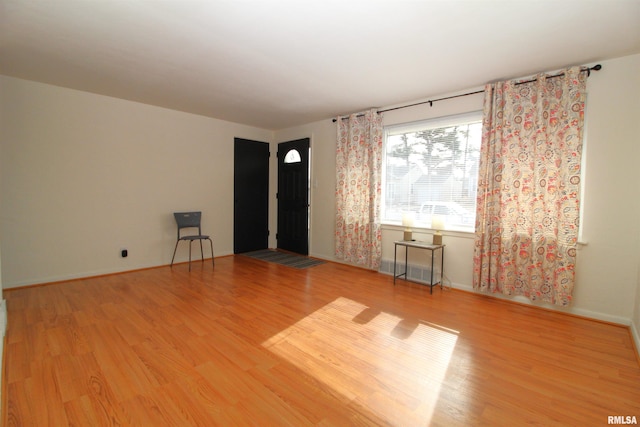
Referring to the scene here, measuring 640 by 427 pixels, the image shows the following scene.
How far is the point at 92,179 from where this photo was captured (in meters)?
4.00

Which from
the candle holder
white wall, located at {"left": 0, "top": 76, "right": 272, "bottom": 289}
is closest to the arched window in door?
white wall, located at {"left": 0, "top": 76, "right": 272, "bottom": 289}

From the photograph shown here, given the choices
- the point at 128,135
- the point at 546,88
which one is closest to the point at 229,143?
the point at 128,135

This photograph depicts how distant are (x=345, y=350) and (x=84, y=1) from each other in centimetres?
311

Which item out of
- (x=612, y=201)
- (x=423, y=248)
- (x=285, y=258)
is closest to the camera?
(x=612, y=201)

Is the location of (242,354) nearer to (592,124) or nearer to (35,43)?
(35,43)

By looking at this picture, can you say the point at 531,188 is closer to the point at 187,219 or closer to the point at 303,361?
the point at 303,361

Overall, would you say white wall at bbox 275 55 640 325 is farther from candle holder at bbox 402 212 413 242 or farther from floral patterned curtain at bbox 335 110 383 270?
floral patterned curtain at bbox 335 110 383 270

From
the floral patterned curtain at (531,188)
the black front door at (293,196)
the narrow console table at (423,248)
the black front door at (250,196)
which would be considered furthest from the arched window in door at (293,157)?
the floral patterned curtain at (531,188)

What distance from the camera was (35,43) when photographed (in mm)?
2596

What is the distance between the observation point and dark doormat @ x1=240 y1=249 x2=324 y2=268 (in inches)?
196

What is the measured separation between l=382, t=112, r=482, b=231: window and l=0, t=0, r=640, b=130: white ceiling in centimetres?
50

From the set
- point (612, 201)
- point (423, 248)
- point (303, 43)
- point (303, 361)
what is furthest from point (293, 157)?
point (612, 201)

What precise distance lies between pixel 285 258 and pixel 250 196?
1484 mm

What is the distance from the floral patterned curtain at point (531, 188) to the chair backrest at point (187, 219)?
4167mm
